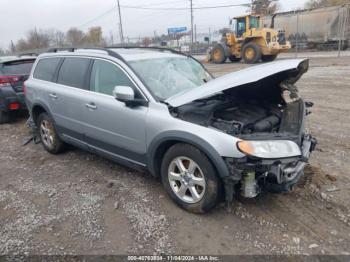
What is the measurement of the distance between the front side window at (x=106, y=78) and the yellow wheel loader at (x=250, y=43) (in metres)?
16.6

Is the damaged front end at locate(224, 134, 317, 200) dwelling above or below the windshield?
below

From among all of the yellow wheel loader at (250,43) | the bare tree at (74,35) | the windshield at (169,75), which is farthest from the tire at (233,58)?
the bare tree at (74,35)

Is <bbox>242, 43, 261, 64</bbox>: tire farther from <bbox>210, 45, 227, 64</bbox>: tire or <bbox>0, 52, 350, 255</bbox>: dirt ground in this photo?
<bbox>0, 52, 350, 255</bbox>: dirt ground

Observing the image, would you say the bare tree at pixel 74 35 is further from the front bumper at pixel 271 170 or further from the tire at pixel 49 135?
the front bumper at pixel 271 170

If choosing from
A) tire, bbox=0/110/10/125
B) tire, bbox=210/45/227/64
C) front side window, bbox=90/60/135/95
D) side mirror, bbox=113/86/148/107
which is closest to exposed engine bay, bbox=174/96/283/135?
side mirror, bbox=113/86/148/107

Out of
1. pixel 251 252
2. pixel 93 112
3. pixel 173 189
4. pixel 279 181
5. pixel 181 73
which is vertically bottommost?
pixel 251 252

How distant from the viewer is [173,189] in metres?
3.31

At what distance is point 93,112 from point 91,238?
5.31 feet

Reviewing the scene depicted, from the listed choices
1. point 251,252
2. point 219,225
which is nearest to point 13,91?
point 219,225

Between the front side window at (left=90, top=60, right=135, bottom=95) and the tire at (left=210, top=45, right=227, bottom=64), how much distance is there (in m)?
18.3

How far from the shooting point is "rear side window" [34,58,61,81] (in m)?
4.76

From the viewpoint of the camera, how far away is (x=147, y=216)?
3221 millimetres

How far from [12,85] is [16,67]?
0.63 metres

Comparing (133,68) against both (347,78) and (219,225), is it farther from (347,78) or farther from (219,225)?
(347,78)
